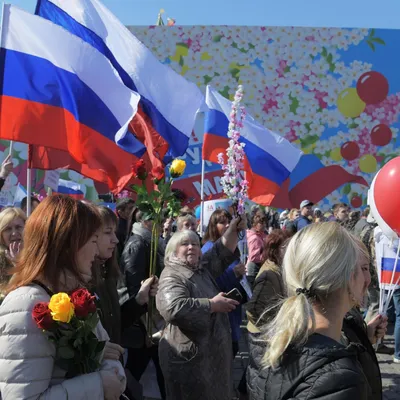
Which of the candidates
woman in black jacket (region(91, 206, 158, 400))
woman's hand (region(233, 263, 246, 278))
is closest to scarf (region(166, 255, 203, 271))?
woman in black jacket (region(91, 206, 158, 400))

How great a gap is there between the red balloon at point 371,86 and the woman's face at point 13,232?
1474 cm

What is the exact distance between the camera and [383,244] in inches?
180

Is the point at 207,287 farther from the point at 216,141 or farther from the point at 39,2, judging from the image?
the point at 216,141

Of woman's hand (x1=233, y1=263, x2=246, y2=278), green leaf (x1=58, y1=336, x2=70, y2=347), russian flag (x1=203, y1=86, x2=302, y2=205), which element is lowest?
woman's hand (x1=233, y1=263, x2=246, y2=278)

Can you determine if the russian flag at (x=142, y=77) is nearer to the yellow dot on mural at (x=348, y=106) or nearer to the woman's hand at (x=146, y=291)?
the woman's hand at (x=146, y=291)

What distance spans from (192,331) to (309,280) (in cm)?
183

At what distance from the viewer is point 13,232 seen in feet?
10.5

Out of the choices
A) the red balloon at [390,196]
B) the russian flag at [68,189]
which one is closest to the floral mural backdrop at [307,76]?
the russian flag at [68,189]

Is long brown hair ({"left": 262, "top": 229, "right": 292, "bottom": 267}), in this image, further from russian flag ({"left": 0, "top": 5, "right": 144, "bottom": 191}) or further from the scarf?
russian flag ({"left": 0, "top": 5, "right": 144, "bottom": 191})

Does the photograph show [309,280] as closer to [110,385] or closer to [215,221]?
[110,385]

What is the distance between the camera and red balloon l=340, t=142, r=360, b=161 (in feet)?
53.0

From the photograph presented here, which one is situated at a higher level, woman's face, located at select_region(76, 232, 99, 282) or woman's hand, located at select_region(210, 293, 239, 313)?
woman's face, located at select_region(76, 232, 99, 282)

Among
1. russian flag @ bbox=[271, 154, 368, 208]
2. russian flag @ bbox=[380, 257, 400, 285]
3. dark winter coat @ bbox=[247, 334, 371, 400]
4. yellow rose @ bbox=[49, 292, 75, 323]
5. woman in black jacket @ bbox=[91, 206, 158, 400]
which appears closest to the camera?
dark winter coat @ bbox=[247, 334, 371, 400]

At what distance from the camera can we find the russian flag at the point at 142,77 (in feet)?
15.2
